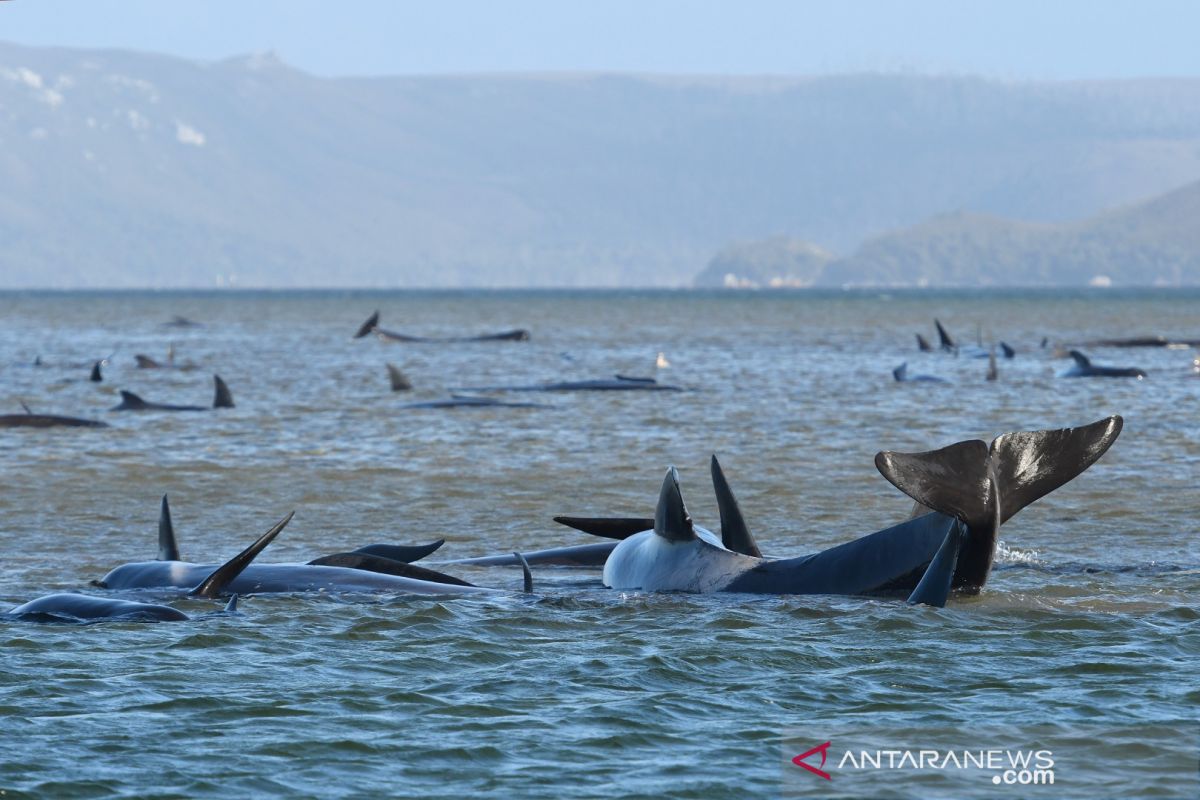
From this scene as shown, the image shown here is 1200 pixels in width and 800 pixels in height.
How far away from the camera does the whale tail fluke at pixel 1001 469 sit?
1048 cm

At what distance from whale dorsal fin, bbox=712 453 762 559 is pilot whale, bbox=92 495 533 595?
1.41 meters

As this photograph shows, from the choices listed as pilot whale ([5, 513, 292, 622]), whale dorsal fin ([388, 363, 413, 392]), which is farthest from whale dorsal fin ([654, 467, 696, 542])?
whale dorsal fin ([388, 363, 413, 392])

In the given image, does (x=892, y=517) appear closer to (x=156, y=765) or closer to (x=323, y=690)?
(x=323, y=690)

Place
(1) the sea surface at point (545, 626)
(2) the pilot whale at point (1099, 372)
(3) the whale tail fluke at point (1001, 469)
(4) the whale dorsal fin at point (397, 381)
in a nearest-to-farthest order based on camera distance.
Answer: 1. (1) the sea surface at point (545, 626)
2. (3) the whale tail fluke at point (1001, 469)
3. (4) the whale dorsal fin at point (397, 381)
4. (2) the pilot whale at point (1099, 372)

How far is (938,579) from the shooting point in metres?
12.0

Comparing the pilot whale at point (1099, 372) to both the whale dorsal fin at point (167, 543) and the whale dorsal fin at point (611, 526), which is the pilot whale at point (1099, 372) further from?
the whale dorsal fin at point (167, 543)

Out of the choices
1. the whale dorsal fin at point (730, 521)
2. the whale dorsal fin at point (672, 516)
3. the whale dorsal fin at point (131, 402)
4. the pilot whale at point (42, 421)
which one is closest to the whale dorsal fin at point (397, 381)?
the whale dorsal fin at point (131, 402)

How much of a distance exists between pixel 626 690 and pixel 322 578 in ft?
12.1

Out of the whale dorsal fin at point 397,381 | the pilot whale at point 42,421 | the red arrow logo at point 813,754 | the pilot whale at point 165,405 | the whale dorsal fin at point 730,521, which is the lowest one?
the pilot whale at point 42,421

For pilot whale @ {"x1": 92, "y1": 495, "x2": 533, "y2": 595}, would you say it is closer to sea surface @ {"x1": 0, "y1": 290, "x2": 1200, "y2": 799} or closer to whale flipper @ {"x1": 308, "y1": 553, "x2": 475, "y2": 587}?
whale flipper @ {"x1": 308, "y1": 553, "x2": 475, "y2": 587}

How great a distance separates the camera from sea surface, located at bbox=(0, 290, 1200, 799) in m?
9.00

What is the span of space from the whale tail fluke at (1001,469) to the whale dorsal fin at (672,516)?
180 cm

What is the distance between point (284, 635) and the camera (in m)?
11.7

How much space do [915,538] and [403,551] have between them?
161 inches
